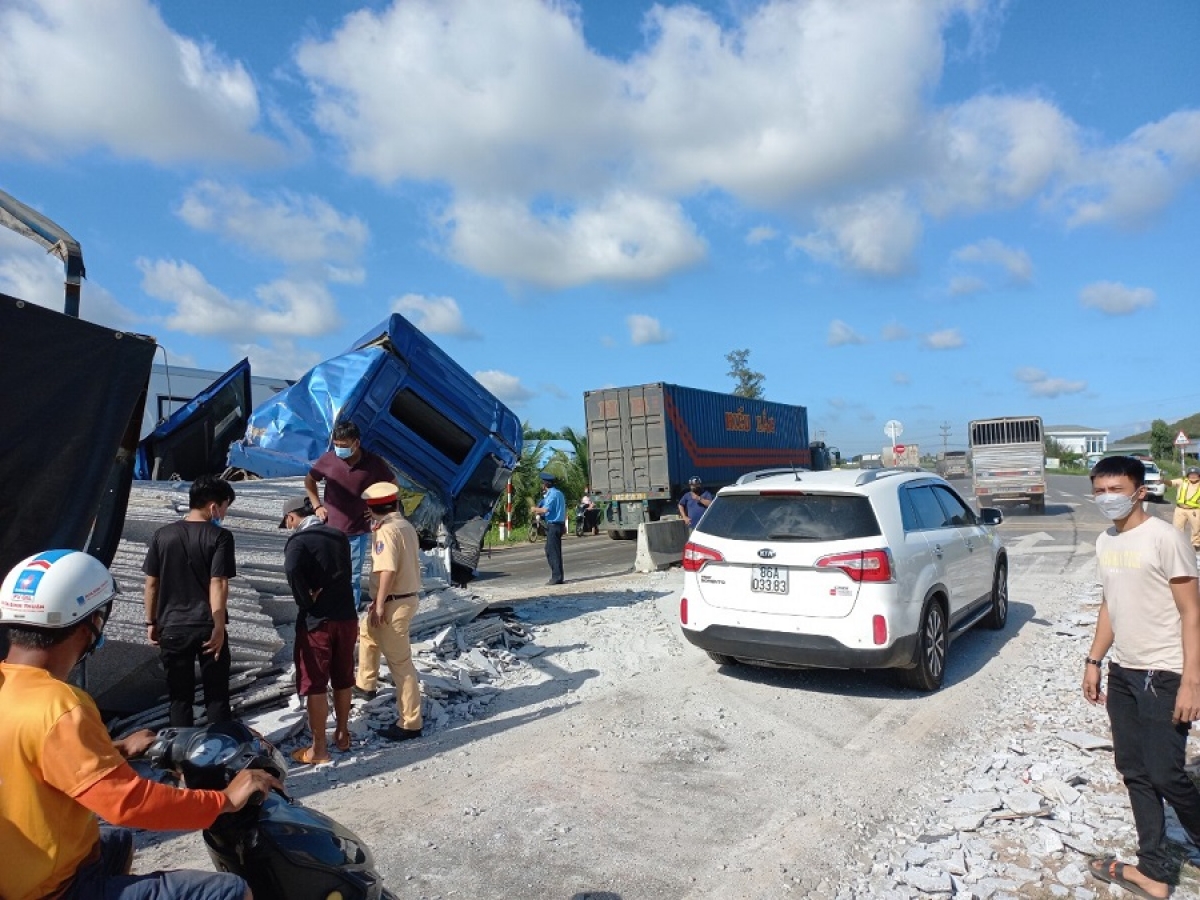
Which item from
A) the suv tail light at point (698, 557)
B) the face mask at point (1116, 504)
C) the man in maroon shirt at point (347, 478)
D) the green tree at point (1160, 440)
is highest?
the green tree at point (1160, 440)

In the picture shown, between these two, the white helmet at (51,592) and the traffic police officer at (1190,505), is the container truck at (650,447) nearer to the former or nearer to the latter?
the traffic police officer at (1190,505)

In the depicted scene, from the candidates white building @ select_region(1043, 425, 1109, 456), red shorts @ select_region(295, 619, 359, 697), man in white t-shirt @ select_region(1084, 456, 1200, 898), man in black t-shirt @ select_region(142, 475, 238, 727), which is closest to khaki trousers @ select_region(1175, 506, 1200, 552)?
man in white t-shirt @ select_region(1084, 456, 1200, 898)

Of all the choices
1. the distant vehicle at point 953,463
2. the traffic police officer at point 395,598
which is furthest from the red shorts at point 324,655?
the distant vehicle at point 953,463

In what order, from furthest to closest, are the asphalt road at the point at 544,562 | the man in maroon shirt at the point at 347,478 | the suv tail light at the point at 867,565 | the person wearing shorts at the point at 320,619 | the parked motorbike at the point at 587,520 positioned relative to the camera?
the parked motorbike at the point at 587,520
the asphalt road at the point at 544,562
the man in maroon shirt at the point at 347,478
the suv tail light at the point at 867,565
the person wearing shorts at the point at 320,619

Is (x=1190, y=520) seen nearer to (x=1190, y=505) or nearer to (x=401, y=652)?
(x=1190, y=505)

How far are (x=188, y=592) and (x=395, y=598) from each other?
1291 millimetres

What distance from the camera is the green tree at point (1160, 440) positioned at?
67062mm

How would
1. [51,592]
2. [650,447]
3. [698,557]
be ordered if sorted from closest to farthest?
[51,592] → [698,557] → [650,447]

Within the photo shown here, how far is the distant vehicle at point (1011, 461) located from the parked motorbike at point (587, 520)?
42.7ft

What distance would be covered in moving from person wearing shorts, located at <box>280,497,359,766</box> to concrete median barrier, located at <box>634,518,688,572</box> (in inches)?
337

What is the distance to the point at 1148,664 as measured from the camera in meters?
3.55

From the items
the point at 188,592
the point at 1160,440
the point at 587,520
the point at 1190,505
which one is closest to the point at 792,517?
the point at 188,592

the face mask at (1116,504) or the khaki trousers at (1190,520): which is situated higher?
the face mask at (1116,504)

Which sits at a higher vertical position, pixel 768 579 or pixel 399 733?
pixel 768 579
